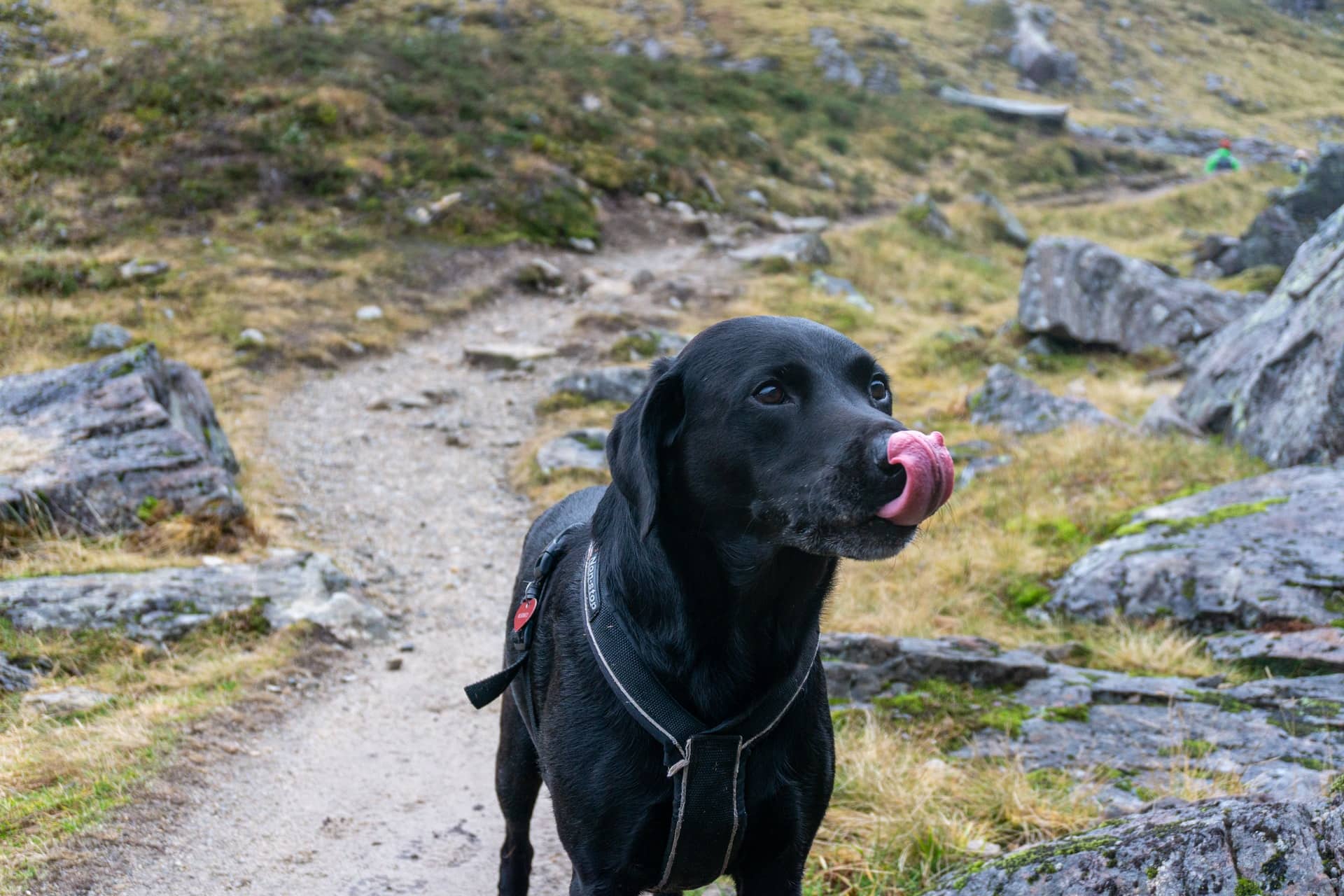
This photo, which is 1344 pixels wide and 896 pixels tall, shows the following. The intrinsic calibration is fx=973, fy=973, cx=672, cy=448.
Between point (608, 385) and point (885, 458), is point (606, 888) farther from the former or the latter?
point (608, 385)

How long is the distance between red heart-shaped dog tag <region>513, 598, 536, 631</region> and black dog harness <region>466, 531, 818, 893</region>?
1.40 ft

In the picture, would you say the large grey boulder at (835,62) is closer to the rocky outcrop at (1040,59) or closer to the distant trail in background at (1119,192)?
the distant trail in background at (1119,192)

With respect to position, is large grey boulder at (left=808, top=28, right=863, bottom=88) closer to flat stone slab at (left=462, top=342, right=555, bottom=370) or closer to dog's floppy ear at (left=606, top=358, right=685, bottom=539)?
flat stone slab at (left=462, top=342, right=555, bottom=370)

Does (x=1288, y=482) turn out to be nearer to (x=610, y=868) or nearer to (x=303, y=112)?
(x=610, y=868)

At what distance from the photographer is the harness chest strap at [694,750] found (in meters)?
2.24

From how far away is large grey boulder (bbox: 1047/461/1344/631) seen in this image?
4.75 metres

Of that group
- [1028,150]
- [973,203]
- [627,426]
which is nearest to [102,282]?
[627,426]

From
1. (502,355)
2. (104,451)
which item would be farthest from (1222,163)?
(104,451)

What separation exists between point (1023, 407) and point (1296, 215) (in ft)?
39.1

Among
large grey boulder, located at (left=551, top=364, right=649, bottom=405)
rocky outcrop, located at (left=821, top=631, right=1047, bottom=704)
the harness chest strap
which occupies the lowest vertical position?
large grey boulder, located at (left=551, top=364, right=649, bottom=405)

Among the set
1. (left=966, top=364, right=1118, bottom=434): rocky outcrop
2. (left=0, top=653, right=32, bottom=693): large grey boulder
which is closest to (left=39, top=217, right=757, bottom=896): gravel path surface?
(left=0, top=653, right=32, bottom=693): large grey boulder

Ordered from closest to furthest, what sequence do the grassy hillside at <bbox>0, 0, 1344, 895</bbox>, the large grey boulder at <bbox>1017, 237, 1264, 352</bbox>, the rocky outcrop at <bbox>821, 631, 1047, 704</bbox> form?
the grassy hillside at <bbox>0, 0, 1344, 895</bbox> → the rocky outcrop at <bbox>821, 631, 1047, 704</bbox> → the large grey boulder at <bbox>1017, 237, 1264, 352</bbox>

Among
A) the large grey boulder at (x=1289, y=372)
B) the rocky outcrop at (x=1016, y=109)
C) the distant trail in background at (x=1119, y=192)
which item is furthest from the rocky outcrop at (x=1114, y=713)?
the rocky outcrop at (x=1016, y=109)

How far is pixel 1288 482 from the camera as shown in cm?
563
